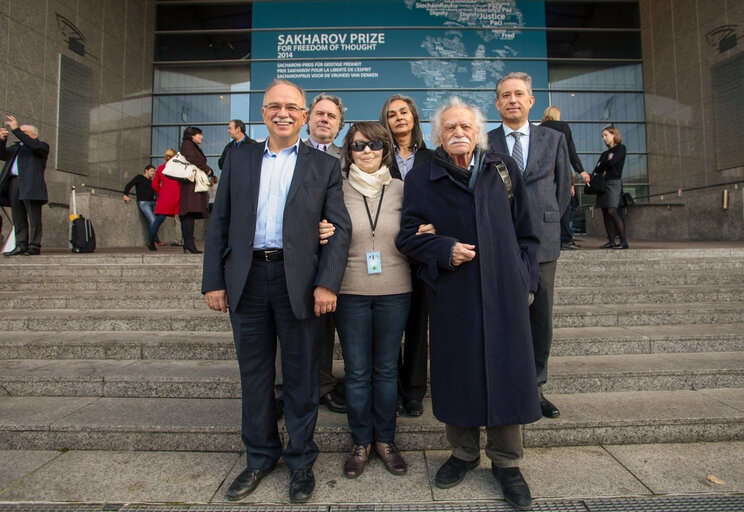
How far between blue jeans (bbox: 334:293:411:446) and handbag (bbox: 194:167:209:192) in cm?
457

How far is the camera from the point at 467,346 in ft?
7.31

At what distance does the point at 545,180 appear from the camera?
283 centimetres

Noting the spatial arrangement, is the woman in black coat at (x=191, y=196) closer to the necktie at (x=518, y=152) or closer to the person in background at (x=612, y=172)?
the necktie at (x=518, y=152)

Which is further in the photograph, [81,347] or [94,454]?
[81,347]

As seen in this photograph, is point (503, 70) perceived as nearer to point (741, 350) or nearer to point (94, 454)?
point (741, 350)

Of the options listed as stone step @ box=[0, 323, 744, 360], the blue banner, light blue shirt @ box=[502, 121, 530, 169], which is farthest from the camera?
the blue banner

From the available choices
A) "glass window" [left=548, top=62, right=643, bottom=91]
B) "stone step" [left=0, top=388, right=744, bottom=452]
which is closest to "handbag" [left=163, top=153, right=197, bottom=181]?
"stone step" [left=0, top=388, right=744, bottom=452]

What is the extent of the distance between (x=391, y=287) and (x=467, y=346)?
523 mm

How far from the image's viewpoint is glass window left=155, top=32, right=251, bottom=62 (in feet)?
48.5

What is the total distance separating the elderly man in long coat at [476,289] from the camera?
2.20 m

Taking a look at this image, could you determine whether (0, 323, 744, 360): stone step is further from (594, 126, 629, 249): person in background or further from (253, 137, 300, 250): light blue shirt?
(594, 126, 629, 249): person in background

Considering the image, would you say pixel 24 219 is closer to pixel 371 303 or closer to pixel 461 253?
pixel 371 303

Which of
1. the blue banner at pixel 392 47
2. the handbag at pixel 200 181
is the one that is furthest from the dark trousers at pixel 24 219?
the blue banner at pixel 392 47

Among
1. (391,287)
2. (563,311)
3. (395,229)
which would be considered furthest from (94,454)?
(563,311)
